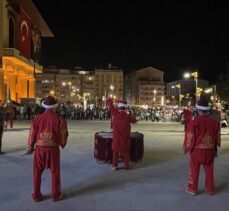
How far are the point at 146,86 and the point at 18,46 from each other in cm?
9640

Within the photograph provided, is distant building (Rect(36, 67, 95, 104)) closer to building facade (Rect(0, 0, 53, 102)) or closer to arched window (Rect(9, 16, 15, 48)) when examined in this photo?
building facade (Rect(0, 0, 53, 102))

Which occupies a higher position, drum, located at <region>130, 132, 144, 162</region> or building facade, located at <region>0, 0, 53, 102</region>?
Result: building facade, located at <region>0, 0, 53, 102</region>

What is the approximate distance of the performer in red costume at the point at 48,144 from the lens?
23.8 feet

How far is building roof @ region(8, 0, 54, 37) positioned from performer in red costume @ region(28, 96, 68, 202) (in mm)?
34166

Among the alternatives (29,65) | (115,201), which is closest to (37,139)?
(115,201)

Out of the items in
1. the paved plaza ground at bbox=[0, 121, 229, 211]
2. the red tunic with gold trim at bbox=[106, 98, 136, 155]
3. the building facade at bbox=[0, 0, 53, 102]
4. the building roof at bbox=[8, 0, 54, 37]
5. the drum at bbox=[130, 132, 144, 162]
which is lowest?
the paved plaza ground at bbox=[0, 121, 229, 211]

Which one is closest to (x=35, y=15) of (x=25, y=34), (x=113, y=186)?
(x=25, y=34)

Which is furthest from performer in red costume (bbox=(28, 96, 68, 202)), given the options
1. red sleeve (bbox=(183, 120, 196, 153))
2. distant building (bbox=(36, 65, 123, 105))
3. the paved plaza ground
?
distant building (bbox=(36, 65, 123, 105))

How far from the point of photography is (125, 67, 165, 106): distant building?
134750mm

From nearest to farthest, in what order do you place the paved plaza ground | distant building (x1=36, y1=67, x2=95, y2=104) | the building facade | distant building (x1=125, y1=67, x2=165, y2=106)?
1. the paved plaza ground
2. the building facade
3. distant building (x1=36, y1=67, x2=95, y2=104)
4. distant building (x1=125, y1=67, x2=165, y2=106)

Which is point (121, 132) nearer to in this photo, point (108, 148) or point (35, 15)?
point (108, 148)

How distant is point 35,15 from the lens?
50.6 m

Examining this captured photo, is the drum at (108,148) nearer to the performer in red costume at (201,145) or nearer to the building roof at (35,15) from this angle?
the performer in red costume at (201,145)

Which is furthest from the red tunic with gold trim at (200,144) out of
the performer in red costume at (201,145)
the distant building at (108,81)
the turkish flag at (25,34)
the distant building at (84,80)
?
the distant building at (108,81)
